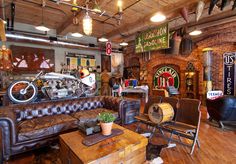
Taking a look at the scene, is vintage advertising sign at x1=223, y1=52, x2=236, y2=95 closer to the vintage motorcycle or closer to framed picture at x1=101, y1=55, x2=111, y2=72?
the vintage motorcycle

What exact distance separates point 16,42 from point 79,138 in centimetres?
545

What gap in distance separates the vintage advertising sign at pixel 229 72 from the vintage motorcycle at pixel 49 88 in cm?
516

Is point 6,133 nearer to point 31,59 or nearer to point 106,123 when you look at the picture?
point 106,123

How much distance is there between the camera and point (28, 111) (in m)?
2.87

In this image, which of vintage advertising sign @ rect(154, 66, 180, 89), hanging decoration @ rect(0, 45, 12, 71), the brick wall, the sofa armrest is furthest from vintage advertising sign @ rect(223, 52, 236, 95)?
hanging decoration @ rect(0, 45, 12, 71)

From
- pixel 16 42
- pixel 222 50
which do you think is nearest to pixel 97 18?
pixel 16 42

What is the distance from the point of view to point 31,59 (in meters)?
5.82

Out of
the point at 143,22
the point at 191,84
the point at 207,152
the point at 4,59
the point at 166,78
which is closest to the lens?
the point at 207,152

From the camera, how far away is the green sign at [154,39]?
3.98 meters

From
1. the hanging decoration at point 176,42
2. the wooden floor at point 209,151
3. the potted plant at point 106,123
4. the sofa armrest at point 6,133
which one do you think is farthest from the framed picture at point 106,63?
the potted plant at point 106,123

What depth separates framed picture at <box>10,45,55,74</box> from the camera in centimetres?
549

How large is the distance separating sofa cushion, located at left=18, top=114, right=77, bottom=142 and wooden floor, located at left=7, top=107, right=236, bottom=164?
370mm

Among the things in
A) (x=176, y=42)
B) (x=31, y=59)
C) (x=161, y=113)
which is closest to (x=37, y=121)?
(x=161, y=113)

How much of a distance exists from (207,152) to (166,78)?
4.86 metres
